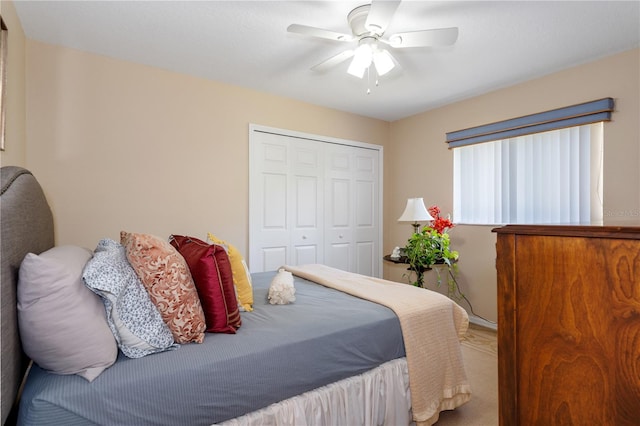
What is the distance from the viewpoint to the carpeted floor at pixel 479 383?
6.41 ft

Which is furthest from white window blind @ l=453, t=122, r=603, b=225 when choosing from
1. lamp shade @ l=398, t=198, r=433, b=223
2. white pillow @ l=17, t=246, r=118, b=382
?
white pillow @ l=17, t=246, r=118, b=382

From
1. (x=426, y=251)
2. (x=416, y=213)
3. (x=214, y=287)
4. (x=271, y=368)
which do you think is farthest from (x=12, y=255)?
(x=416, y=213)

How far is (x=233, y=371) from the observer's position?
1.26m

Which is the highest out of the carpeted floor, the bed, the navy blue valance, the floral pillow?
the navy blue valance

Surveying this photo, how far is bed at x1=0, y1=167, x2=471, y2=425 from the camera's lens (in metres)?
1.03

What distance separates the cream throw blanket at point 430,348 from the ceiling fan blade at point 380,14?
157cm

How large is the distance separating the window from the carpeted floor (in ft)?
3.90

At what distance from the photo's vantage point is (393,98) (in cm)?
368

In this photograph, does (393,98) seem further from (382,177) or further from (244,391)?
(244,391)

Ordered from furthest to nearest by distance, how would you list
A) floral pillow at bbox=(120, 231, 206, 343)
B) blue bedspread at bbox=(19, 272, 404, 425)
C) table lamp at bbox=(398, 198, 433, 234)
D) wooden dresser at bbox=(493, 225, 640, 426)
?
1. table lamp at bbox=(398, 198, 433, 234)
2. floral pillow at bbox=(120, 231, 206, 343)
3. blue bedspread at bbox=(19, 272, 404, 425)
4. wooden dresser at bbox=(493, 225, 640, 426)

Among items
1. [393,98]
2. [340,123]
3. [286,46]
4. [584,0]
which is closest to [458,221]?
[393,98]

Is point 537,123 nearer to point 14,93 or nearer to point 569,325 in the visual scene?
point 569,325

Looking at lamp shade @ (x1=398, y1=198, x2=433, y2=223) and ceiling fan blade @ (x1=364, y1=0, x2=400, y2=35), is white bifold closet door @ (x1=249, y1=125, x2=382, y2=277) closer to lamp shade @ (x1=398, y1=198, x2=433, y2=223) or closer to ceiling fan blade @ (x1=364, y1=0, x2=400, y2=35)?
lamp shade @ (x1=398, y1=198, x2=433, y2=223)

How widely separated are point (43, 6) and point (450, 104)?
145 inches
